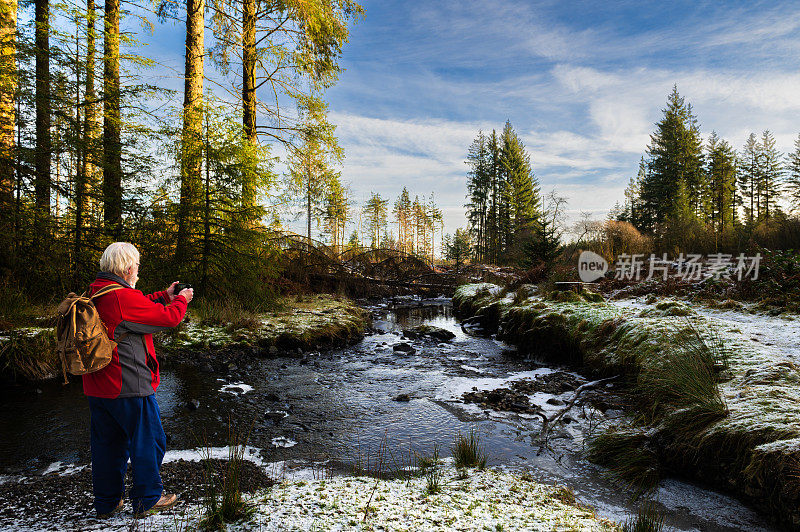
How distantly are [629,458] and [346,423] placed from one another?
10.4 feet

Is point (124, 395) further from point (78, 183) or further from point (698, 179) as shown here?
point (698, 179)

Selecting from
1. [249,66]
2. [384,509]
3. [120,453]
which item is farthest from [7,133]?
[384,509]

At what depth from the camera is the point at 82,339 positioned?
2363 millimetres

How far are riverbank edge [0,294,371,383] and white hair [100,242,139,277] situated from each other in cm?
473

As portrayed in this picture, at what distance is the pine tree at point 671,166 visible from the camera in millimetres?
35312

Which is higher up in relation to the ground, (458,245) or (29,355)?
(458,245)

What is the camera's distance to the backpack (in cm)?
237

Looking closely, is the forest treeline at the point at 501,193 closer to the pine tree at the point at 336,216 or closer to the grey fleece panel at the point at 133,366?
the pine tree at the point at 336,216

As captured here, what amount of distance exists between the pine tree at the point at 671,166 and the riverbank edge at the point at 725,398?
108ft

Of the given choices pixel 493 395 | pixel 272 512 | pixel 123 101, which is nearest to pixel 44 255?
pixel 123 101

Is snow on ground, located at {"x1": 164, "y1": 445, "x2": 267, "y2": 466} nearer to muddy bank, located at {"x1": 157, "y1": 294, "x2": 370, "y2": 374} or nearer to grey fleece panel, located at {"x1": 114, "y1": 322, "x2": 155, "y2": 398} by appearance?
grey fleece panel, located at {"x1": 114, "y1": 322, "x2": 155, "y2": 398}

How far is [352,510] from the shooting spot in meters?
2.50

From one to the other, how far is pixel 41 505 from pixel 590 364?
7159 mm

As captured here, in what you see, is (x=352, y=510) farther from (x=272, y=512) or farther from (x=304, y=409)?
(x=304, y=409)
